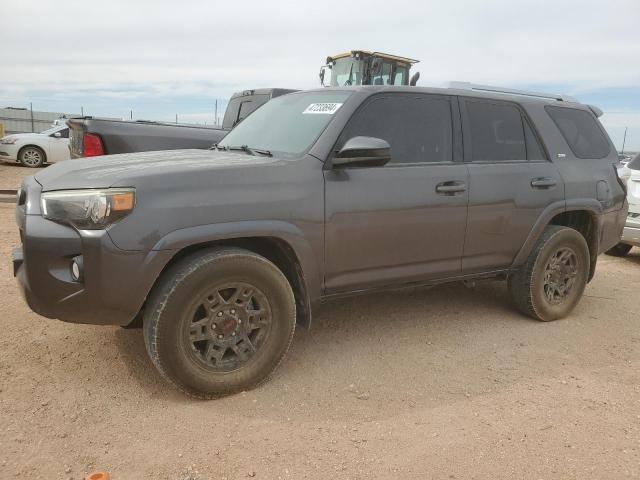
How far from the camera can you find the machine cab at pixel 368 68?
1237 cm

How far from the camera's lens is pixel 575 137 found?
15.6 feet

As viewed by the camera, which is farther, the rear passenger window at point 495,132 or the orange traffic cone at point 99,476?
the rear passenger window at point 495,132

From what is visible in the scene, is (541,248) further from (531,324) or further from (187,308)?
(187,308)

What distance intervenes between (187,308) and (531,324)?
3.04 meters

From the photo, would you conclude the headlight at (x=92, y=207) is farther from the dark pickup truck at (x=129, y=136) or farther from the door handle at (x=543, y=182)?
the dark pickup truck at (x=129, y=136)

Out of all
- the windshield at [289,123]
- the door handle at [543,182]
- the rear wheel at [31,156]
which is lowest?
the rear wheel at [31,156]

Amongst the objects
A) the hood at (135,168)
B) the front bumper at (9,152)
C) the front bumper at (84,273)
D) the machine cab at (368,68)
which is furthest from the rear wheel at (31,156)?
the front bumper at (84,273)

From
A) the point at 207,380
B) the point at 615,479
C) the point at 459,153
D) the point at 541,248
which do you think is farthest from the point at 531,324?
the point at 207,380

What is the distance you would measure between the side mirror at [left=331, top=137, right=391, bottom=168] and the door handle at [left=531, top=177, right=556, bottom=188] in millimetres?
1562

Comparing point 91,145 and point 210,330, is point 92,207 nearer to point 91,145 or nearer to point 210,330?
point 210,330

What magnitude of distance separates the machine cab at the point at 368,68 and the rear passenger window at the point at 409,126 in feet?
28.1

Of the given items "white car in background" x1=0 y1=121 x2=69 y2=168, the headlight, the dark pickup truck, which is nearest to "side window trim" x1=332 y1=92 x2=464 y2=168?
the headlight

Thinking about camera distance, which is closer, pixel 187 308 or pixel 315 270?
pixel 187 308

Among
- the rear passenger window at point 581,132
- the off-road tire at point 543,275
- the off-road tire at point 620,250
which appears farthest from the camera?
the off-road tire at point 620,250
